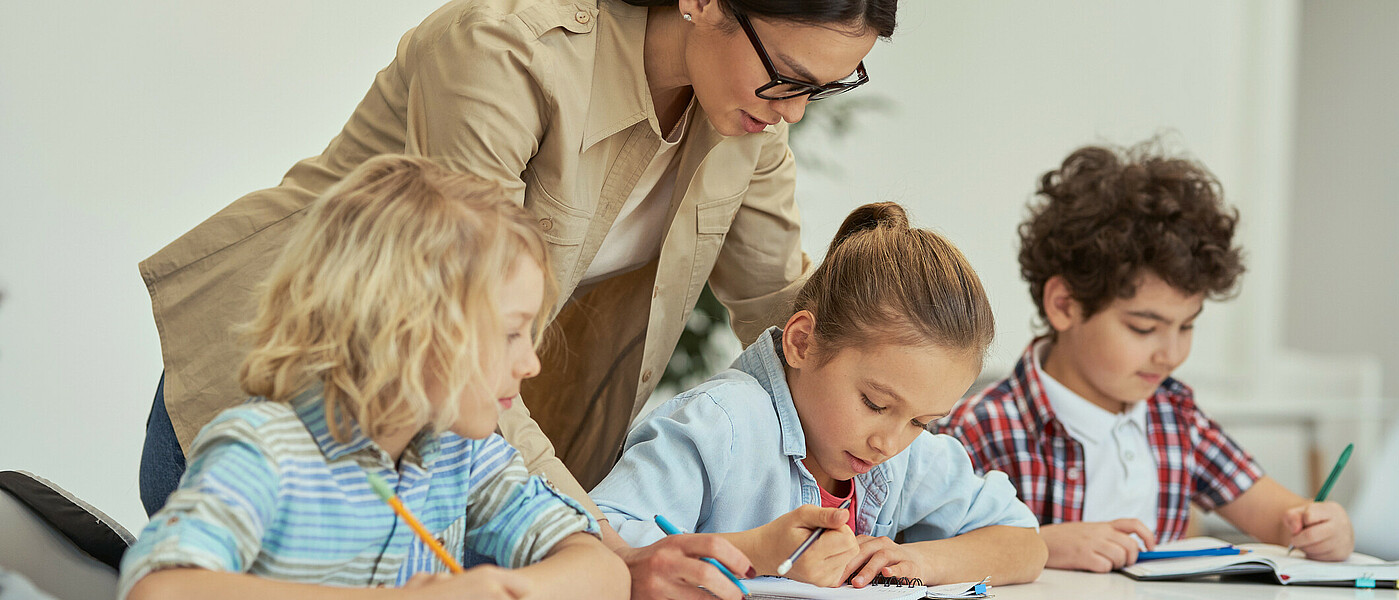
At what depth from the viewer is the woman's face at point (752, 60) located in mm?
1143

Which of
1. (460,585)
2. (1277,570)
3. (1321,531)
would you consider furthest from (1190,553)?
(460,585)

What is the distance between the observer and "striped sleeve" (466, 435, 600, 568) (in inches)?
36.3

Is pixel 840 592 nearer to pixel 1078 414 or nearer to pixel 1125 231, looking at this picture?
pixel 1078 414

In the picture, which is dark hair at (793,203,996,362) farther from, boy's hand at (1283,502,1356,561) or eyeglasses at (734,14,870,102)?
boy's hand at (1283,502,1356,561)

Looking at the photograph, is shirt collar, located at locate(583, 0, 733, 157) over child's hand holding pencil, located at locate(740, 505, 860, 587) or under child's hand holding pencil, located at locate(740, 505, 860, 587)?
Answer: over

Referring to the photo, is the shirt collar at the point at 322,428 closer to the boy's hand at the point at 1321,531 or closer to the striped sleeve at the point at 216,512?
the striped sleeve at the point at 216,512

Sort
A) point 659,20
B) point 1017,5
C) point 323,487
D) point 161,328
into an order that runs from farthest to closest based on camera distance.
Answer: point 1017,5 < point 659,20 < point 161,328 < point 323,487

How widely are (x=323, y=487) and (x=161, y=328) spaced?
0.47 meters

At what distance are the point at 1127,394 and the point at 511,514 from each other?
1263 millimetres

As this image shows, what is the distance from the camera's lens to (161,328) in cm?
114

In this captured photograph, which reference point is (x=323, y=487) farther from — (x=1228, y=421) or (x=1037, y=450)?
(x=1228, y=421)

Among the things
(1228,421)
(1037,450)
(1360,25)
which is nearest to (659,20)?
(1037,450)

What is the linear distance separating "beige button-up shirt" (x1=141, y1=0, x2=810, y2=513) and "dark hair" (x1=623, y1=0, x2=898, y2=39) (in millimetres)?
164

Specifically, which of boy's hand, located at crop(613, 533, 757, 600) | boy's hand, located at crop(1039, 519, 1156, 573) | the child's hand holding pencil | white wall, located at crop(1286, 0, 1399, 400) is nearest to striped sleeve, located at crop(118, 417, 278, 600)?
boy's hand, located at crop(613, 533, 757, 600)
